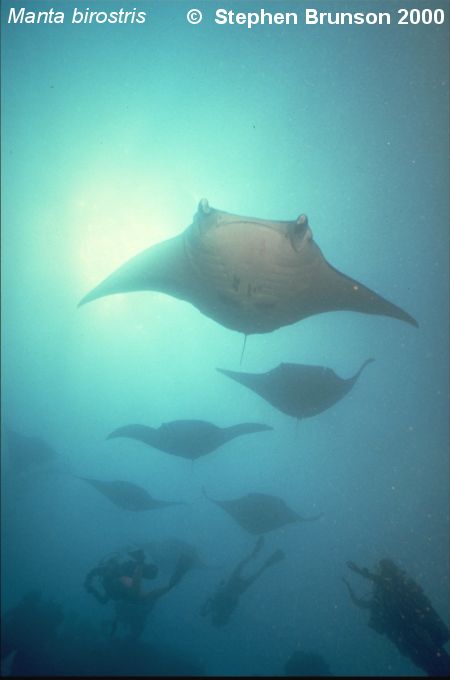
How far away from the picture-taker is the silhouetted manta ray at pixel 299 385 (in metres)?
6.70

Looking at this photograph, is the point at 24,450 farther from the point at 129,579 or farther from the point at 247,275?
the point at 247,275

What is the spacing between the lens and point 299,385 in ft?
23.1

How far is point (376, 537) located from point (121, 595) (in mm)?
20697

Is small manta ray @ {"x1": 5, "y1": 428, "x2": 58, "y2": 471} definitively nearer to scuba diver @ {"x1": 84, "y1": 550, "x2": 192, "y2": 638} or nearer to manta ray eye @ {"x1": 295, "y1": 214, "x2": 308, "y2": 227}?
scuba diver @ {"x1": 84, "y1": 550, "x2": 192, "y2": 638}

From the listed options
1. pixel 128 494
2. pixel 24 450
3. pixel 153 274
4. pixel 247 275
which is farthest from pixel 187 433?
pixel 24 450

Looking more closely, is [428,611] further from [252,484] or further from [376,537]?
[252,484]

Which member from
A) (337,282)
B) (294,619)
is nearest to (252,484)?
(294,619)

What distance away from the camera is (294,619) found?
49.9ft

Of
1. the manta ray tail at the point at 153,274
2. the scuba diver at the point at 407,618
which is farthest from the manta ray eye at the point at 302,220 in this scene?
the scuba diver at the point at 407,618

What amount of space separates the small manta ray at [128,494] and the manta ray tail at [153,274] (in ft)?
16.6

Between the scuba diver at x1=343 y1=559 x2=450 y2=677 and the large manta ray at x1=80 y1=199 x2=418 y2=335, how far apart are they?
4077 millimetres

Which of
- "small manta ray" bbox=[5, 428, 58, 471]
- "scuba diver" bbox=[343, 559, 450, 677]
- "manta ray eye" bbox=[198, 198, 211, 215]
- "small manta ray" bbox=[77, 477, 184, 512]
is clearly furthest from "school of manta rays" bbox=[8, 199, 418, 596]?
"small manta ray" bbox=[5, 428, 58, 471]

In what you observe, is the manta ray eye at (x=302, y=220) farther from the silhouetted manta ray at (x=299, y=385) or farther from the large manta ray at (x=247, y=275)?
the silhouetted manta ray at (x=299, y=385)

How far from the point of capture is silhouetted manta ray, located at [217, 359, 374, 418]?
6.70m
